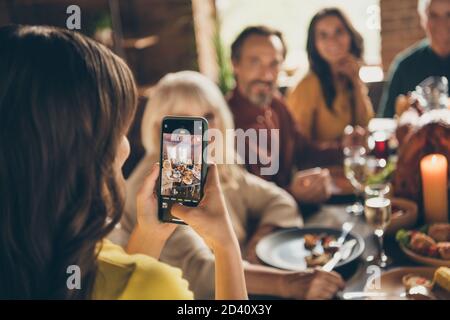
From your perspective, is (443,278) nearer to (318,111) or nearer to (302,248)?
(302,248)

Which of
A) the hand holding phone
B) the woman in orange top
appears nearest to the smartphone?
the hand holding phone

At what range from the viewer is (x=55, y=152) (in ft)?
2.03

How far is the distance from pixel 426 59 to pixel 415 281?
131 cm

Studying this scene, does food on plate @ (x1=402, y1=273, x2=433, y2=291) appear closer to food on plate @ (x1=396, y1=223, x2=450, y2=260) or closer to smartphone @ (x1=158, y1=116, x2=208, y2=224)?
food on plate @ (x1=396, y1=223, x2=450, y2=260)

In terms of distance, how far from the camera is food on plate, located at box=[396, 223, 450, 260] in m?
0.94

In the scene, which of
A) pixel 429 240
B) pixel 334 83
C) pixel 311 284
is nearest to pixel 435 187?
pixel 429 240

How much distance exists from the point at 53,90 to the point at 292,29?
2046 millimetres

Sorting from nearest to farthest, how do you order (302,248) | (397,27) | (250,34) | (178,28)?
(302,248)
(250,34)
(397,27)
(178,28)

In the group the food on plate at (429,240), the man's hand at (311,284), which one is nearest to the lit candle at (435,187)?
the food on plate at (429,240)

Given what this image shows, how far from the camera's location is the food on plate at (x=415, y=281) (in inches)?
33.9

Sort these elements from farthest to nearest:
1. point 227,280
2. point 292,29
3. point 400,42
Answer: point 400,42 < point 292,29 < point 227,280

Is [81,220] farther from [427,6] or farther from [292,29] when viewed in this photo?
[292,29]

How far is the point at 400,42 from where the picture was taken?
2.87m
